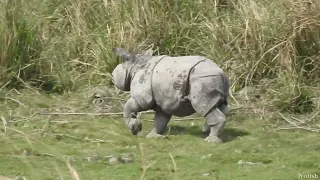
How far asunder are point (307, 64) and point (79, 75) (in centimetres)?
184

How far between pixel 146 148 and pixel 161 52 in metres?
2.33

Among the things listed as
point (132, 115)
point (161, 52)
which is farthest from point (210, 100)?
point (161, 52)

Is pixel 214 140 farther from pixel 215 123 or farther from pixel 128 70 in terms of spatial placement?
pixel 128 70

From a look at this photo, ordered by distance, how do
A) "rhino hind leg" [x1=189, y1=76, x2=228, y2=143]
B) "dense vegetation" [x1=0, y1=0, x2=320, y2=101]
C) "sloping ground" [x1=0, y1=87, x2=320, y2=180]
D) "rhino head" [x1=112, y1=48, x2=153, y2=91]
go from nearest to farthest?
"sloping ground" [x1=0, y1=87, x2=320, y2=180] → "rhino hind leg" [x1=189, y1=76, x2=228, y2=143] → "rhino head" [x1=112, y1=48, x2=153, y2=91] → "dense vegetation" [x1=0, y1=0, x2=320, y2=101]

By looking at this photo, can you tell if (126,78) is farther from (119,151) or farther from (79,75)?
(79,75)

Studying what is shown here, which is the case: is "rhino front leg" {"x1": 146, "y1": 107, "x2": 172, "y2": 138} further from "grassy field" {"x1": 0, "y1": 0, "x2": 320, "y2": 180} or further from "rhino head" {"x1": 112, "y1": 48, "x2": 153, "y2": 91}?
"rhino head" {"x1": 112, "y1": 48, "x2": 153, "y2": 91}

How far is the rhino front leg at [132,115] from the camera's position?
15.1ft

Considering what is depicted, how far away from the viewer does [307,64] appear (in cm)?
590

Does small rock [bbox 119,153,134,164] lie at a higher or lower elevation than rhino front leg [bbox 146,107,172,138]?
higher

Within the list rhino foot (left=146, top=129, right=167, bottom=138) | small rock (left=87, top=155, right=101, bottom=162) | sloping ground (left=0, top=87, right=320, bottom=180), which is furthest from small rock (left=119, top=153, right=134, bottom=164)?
rhino foot (left=146, top=129, right=167, bottom=138)

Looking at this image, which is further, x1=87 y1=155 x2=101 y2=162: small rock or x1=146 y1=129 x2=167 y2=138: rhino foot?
x1=146 y1=129 x2=167 y2=138: rhino foot

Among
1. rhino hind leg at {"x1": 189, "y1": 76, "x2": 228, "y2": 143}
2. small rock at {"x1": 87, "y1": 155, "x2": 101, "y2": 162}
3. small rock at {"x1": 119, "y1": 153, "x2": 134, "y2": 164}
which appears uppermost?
rhino hind leg at {"x1": 189, "y1": 76, "x2": 228, "y2": 143}

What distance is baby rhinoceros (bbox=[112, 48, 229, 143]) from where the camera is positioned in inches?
172

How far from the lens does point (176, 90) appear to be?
443 centimetres
